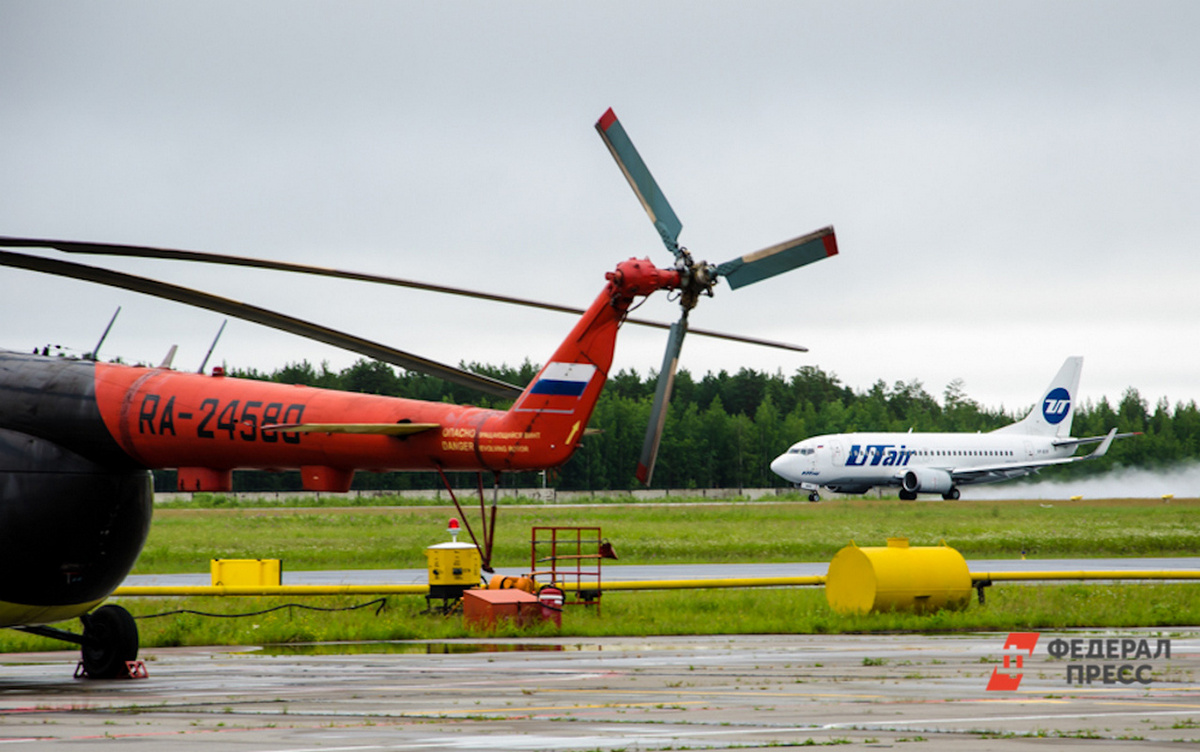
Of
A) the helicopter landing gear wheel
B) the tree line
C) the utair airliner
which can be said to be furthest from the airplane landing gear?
the tree line

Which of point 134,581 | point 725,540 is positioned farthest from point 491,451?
point 725,540

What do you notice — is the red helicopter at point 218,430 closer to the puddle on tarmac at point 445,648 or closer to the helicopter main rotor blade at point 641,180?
the helicopter main rotor blade at point 641,180

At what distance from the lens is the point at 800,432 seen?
12150 centimetres

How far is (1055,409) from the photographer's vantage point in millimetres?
79562

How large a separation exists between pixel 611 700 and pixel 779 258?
4909 mm

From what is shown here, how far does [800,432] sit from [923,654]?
10664 centimetres

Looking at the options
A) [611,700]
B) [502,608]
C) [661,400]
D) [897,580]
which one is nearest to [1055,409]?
[897,580]

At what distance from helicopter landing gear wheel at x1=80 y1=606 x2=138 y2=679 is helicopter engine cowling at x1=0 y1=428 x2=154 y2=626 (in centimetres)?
61

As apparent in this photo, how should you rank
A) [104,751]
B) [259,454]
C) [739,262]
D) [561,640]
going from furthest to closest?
[561,640] < [259,454] < [739,262] < [104,751]

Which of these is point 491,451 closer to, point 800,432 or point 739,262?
point 739,262

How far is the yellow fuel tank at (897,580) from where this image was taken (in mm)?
20547

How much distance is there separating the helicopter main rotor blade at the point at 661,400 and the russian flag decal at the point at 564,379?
81 centimetres

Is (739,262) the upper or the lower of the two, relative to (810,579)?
upper

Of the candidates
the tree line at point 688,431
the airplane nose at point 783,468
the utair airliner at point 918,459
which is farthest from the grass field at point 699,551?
the tree line at point 688,431
